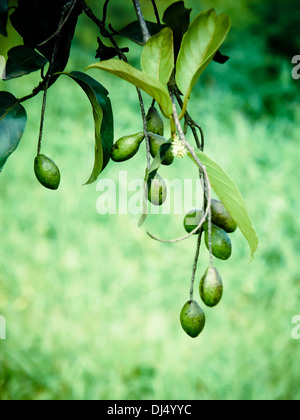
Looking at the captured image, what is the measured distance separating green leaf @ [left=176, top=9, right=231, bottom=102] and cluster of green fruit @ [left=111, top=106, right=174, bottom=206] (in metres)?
0.06

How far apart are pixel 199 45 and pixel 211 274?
0.69 ft

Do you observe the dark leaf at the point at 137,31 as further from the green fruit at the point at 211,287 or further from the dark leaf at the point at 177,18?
the green fruit at the point at 211,287

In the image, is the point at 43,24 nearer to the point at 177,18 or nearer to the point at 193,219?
the point at 177,18

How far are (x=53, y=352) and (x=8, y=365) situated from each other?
0.16 meters

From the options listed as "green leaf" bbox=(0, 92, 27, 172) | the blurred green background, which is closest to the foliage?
"green leaf" bbox=(0, 92, 27, 172)

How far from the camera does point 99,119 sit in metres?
0.59

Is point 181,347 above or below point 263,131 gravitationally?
below

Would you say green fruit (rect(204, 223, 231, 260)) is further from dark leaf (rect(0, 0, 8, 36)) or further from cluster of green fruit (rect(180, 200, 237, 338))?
dark leaf (rect(0, 0, 8, 36))

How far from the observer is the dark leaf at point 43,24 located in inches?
25.6

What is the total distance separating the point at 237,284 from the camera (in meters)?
2.21
